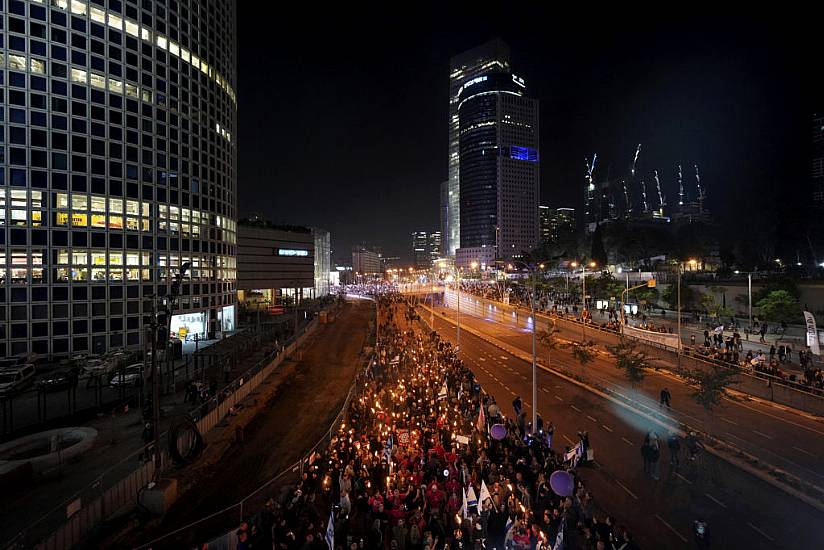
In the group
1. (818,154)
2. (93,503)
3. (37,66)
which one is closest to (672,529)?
(93,503)

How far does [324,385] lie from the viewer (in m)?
33.6

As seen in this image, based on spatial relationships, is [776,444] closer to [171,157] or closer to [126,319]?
[126,319]

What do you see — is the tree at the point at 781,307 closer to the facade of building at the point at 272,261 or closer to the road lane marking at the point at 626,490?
the road lane marking at the point at 626,490

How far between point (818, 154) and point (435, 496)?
113477 mm

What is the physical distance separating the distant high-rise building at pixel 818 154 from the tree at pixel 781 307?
58746mm

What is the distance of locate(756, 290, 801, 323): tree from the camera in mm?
40062

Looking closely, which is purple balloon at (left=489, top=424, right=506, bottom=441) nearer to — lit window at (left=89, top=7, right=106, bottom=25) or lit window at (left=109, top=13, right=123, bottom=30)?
lit window at (left=89, top=7, right=106, bottom=25)

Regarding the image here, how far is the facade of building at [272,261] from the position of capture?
297ft

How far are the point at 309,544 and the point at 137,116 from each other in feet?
166

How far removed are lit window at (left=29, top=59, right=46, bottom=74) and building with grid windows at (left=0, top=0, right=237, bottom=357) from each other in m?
0.08

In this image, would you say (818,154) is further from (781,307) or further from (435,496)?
(435,496)

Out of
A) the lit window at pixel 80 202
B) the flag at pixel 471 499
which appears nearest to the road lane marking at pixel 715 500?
the flag at pixel 471 499

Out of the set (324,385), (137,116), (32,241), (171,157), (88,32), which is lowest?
(324,385)

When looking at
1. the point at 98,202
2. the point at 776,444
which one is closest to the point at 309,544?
the point at 776,444
